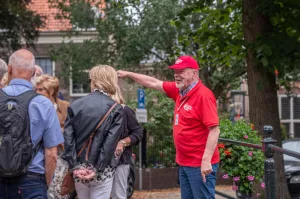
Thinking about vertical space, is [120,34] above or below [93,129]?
above

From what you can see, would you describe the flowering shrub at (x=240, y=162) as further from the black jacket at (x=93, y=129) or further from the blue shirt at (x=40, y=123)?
the blue shirt at (x=40, y=123)

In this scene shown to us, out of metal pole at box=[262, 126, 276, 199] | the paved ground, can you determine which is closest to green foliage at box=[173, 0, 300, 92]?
the paved ground

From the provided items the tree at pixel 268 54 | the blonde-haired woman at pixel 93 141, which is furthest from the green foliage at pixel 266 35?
the blonde-haired woman at pixel 93 141

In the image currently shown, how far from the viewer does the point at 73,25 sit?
2536 cm

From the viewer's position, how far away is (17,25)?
23453 millimetres

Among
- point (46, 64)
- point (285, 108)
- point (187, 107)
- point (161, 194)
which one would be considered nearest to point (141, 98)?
point (161, 194)

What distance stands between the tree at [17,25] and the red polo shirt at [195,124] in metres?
16.7

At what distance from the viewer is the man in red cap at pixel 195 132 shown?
6375 millimetres

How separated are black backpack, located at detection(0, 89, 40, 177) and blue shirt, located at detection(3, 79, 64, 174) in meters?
0.05

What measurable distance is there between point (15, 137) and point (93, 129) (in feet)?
3.90

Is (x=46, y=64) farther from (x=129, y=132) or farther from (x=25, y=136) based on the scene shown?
(x=25, y=136)

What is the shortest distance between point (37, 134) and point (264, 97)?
732 centimetres

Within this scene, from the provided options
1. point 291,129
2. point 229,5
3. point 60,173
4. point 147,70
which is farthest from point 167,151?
point 291,129

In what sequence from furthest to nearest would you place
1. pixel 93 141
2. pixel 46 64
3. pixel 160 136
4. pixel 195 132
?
pixel 46 64
pixel 160 136
pixel 195 132
pixel 93 141
